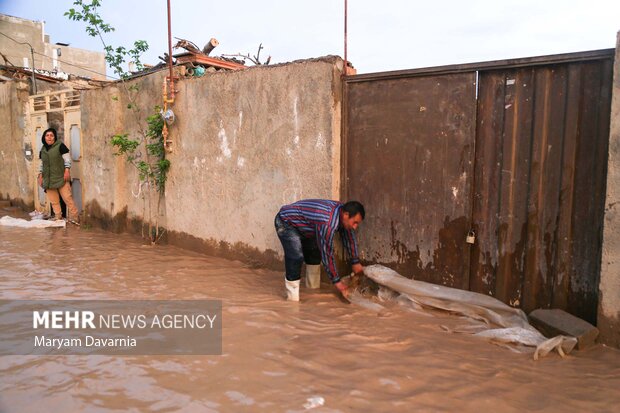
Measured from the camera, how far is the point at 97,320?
12.4 feet

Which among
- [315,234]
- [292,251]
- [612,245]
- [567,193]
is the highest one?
[567,193]

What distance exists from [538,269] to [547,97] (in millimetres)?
1374

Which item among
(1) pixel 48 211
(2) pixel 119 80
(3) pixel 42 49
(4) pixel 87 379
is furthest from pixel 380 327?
(3) pixel 42 49

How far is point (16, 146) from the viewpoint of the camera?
1080 centimetres

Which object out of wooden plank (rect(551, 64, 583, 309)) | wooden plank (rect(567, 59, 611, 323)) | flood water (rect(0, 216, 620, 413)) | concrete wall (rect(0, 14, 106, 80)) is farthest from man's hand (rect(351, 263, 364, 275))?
concrete wall (rect(0, 14, 106, 80))

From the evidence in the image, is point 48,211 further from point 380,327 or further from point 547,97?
point 547,97

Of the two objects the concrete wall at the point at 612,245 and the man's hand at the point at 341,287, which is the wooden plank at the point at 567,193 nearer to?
the concrete wall at the point at 612,245

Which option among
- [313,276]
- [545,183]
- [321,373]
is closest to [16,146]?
[313,276]

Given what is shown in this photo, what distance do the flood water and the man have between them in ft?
1.04

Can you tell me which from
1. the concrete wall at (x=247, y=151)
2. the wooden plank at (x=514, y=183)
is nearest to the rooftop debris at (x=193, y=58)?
the concrete wall at (x=247, y=151)

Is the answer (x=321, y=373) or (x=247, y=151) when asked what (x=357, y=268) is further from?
(x=247, y=151)

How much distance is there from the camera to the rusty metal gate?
3518mm

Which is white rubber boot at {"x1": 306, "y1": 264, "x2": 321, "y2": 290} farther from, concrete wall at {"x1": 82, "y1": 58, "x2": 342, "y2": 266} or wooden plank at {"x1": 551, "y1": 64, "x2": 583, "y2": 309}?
wooden plank at {"x1": 551, "y1": 64, "x2": 583, "y2": 309}

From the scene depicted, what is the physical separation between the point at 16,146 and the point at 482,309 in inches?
435
